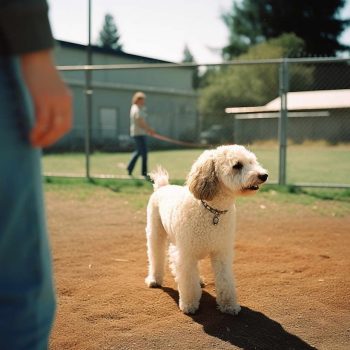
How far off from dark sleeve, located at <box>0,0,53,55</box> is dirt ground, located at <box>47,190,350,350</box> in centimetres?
223

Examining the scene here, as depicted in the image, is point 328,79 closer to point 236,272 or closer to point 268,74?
point 268,74

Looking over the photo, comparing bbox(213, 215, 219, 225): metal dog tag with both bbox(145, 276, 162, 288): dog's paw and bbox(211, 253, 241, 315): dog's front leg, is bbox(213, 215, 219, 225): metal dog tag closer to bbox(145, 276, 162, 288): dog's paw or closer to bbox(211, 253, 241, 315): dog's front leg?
bbox(211, 253, 241, 315): dog's front leg

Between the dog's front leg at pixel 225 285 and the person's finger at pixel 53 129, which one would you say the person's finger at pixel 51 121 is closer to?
the person's finger at pixel 53 129

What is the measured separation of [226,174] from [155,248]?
1046mm

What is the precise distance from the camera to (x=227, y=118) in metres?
25.6

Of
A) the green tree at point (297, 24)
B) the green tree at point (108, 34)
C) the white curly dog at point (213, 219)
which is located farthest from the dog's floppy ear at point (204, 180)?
the green tree at point (108, 34)

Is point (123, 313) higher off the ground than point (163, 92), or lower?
lower

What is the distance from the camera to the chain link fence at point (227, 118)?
16.6m

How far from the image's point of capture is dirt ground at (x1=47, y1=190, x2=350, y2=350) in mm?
2930

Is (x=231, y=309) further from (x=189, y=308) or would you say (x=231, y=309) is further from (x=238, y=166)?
(x=238, y=166)

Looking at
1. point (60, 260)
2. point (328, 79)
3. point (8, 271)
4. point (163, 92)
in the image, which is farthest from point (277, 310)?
point (163, 92)

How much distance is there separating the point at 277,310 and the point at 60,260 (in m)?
2.26

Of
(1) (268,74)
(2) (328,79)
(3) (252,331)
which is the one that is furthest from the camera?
(1) (268,74)

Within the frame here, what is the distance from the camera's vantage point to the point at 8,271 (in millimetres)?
1055
